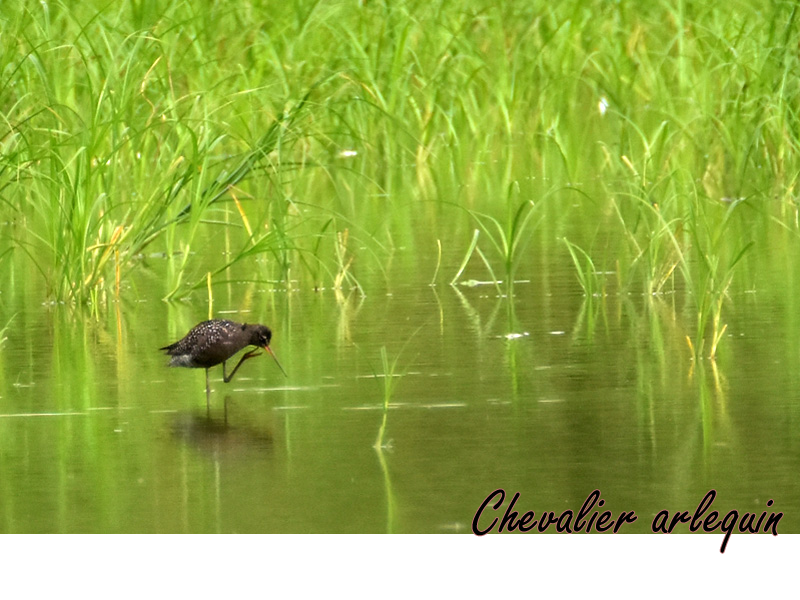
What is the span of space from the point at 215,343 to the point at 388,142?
5559 mm

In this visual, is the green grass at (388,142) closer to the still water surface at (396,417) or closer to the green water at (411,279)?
the green water at (411,279)

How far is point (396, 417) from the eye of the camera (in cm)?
495

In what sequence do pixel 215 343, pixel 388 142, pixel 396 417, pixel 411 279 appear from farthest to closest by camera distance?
1. pixel 388 142
2. pixel 411 279
3. pixel 215 343
4. pixel 396 417

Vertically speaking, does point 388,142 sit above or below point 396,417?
above

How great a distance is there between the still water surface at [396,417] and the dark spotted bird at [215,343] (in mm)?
91

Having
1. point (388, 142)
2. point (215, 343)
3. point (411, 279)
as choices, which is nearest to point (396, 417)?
point (215, 343)

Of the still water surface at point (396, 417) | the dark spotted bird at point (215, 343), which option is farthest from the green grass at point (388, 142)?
the dark spotted bird at point (215, 343)

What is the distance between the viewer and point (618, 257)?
7625 mm

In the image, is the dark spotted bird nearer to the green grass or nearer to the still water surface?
the still water surface

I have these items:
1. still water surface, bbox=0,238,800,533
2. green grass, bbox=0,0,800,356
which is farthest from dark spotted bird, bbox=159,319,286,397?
green grass, bbox=0,0,800,356

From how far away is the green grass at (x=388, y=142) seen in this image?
7.11m

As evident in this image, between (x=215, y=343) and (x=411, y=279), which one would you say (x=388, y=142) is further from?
(x=215, y=343)

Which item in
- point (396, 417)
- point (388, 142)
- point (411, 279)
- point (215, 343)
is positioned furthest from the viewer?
point (388, 142)

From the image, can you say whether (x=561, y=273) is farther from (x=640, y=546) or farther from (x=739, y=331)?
(x=640, y=546)
